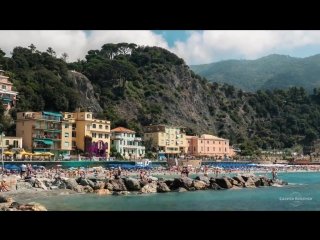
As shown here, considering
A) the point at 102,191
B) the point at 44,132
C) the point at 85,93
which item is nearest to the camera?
the point at 102,191

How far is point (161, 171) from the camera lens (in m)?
32.7

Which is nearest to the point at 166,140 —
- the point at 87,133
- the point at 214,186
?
the point at 87,133

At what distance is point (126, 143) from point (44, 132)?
11.0 metres

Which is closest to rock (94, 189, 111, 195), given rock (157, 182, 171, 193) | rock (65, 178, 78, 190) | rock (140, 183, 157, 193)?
rock (65, 178, 78, 190)

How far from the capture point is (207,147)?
50.4 metres

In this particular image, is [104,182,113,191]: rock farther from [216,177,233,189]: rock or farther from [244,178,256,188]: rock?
[244,178,256,188]: rock

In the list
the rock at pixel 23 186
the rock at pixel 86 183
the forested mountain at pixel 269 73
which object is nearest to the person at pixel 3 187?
the rock at pixel 23 186

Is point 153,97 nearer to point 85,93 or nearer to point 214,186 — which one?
point 85,93

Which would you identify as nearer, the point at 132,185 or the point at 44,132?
the point at 132,185

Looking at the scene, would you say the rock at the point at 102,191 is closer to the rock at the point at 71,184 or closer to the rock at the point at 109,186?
the rock at the point at 109,186

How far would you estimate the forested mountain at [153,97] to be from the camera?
41.3 metres
